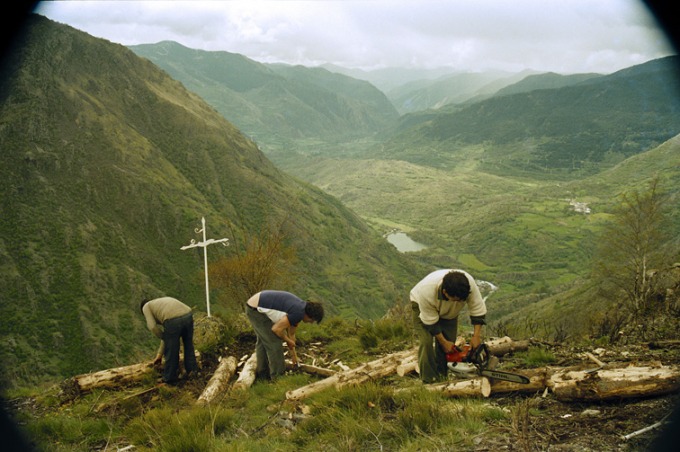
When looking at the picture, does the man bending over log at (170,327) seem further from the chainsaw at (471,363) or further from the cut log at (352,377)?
the chainsaw at (471,363)

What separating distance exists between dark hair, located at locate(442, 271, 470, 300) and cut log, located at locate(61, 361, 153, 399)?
203 inches

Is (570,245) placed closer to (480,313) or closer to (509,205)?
(509,205)

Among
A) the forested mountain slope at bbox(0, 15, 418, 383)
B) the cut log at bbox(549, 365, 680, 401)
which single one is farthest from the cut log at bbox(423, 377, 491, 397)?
the forested mountain slope at bbox(0, 15, 418, 383)

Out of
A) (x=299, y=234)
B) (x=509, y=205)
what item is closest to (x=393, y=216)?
(x=509, y=205)

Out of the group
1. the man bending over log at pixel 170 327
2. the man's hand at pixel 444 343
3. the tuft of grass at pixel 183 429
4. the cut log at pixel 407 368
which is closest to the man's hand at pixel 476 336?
the man's hand at pixel 444 343

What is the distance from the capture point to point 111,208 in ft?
112

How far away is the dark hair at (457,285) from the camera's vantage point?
4.69m

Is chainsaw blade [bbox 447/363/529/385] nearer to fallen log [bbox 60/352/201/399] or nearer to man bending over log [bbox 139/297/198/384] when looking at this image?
man bending over log [bbox 139/297/198/384]

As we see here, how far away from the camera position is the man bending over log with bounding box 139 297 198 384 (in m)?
6.52

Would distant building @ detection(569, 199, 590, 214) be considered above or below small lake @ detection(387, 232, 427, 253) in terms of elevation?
above

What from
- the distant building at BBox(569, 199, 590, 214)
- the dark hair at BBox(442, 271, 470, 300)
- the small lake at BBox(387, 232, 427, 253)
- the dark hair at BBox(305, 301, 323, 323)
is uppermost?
the dark hair at BBox(442, 271, 470, 300)

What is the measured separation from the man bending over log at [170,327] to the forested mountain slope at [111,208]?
3597 millimetres

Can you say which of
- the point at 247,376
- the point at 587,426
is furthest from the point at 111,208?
the point at 587,426

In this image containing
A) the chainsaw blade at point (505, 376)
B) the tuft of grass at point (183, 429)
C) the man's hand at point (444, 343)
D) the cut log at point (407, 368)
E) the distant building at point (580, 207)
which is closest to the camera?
the tuft of grass at point (183, 429)
